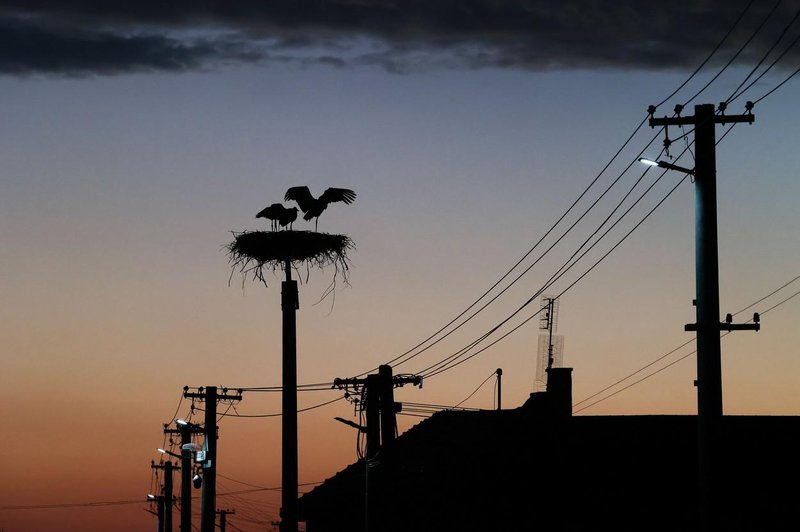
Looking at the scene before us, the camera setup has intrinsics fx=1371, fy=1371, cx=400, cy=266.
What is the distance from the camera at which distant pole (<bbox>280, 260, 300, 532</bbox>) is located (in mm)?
27969

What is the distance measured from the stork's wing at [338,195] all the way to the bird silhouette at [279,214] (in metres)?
0.82

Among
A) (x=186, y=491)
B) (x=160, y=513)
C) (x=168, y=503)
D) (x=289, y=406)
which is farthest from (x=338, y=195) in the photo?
(x=160, y=513)

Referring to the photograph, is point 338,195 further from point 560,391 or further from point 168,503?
point 168,503

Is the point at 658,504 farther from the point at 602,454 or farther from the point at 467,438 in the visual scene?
the point at 467,438

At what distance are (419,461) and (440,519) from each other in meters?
4.01

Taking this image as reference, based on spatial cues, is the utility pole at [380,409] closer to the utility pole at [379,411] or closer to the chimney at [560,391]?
the utility pole at [379,411]

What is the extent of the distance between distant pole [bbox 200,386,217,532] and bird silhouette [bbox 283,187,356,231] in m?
14.6

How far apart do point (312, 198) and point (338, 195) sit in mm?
611

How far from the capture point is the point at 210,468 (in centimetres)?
4341

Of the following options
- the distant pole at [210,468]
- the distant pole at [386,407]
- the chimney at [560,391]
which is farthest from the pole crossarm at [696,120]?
the distant pole at [210,468]

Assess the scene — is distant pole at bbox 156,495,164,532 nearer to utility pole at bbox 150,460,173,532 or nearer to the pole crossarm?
utility pole at bbox 150,460,173,532

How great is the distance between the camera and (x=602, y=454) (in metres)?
34.9

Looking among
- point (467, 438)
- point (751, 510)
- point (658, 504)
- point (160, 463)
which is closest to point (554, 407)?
point (467, 438)

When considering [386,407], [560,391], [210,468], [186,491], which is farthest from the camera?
→ [186,491]
